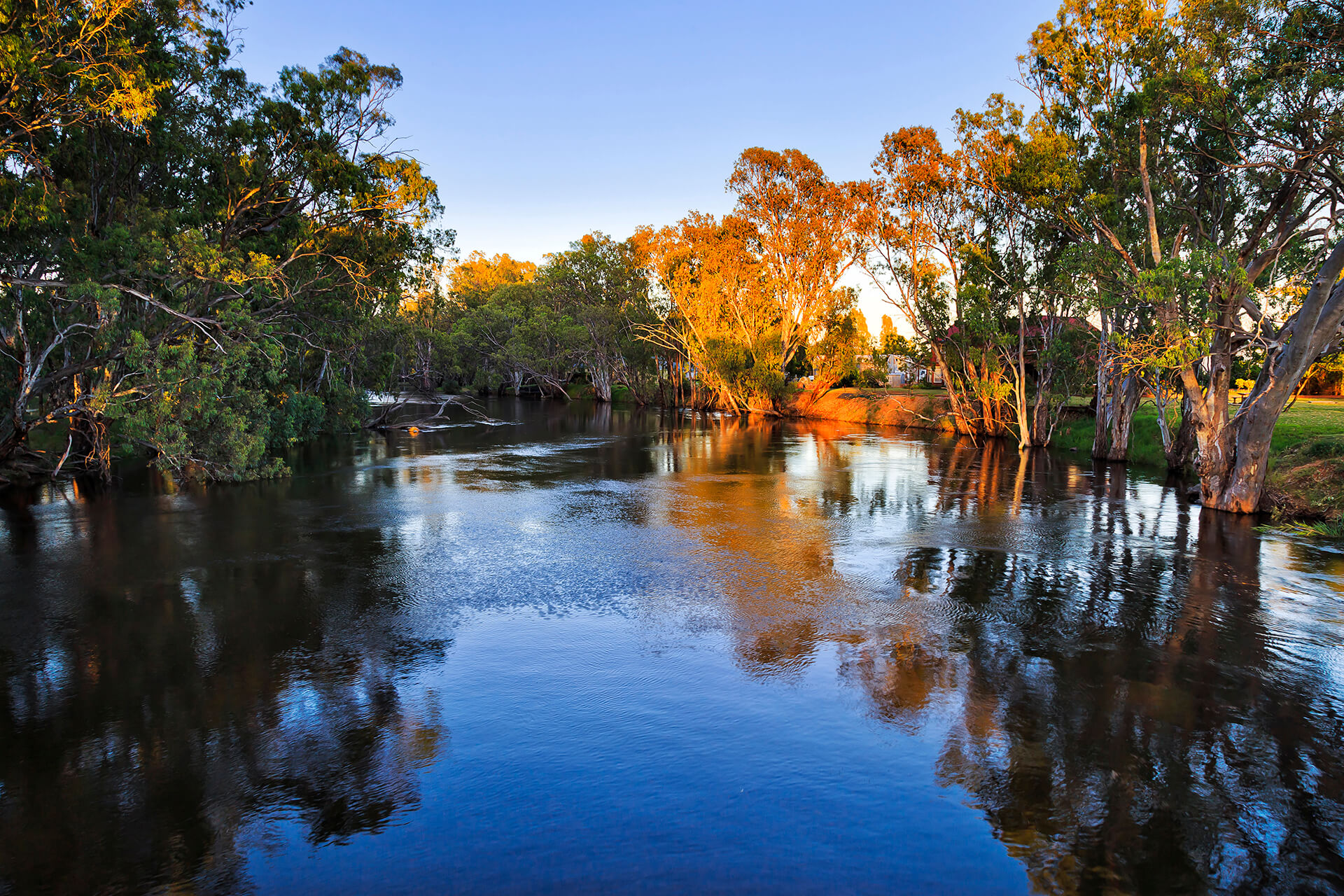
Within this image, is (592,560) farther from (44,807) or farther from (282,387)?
(282,387)

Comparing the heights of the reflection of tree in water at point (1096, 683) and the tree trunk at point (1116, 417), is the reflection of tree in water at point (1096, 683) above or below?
below

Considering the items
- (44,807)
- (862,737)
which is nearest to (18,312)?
(44,807)

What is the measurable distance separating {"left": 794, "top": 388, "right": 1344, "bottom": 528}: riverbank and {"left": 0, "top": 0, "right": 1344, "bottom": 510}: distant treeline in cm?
97

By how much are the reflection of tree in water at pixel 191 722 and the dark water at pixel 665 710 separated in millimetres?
29

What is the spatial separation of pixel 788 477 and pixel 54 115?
56.9ft

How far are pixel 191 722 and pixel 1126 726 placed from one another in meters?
7.37

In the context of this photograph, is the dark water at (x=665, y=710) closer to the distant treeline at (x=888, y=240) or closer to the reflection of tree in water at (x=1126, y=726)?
the reflection of tree in water at (x=1126, y=726)

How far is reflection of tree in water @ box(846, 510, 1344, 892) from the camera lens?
14.9ft

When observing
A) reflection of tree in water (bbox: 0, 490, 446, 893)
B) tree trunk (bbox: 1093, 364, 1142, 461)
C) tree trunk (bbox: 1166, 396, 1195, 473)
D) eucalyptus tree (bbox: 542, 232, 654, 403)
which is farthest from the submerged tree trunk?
eucalyptus tree (bbox: 542, 232, 654, 403)

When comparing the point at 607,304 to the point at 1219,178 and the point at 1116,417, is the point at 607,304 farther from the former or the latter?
the point at 1219,178

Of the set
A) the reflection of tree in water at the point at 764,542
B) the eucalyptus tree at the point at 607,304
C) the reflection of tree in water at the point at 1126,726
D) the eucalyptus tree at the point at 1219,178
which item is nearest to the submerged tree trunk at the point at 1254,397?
the eucalyptus tree at the point at 1219,178

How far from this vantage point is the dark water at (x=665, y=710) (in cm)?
448

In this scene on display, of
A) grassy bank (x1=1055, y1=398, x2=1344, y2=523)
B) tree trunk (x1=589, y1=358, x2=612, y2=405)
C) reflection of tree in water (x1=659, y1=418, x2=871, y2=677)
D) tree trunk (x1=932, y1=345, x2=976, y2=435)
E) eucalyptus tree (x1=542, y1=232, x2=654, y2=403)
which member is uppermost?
eucalyptus tree (x1=542, y1=232, x2=654, y2=403)

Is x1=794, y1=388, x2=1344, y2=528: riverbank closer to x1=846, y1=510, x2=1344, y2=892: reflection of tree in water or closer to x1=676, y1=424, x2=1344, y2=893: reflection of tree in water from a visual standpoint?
x1=676, y1=424, x2=1344, y2=893: reflection of tree in water
